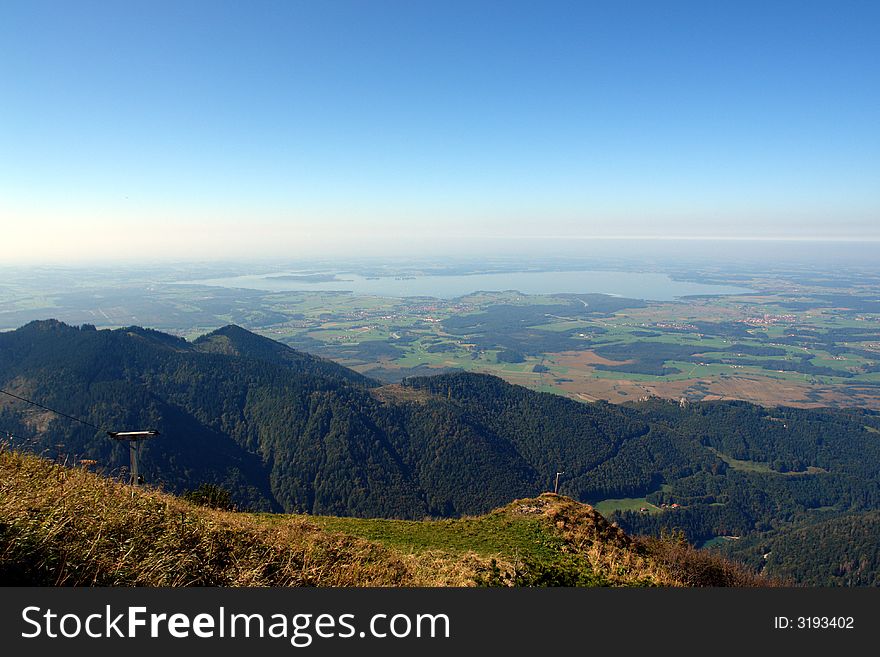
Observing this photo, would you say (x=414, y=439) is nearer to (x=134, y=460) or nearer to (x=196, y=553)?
(x=134, y=460)

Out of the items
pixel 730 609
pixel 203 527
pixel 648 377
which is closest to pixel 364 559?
pixel 203 527

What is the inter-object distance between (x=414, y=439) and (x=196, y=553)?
4222 inches

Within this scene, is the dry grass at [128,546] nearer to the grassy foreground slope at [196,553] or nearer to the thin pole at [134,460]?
the grassy foreground slope at [196,553]

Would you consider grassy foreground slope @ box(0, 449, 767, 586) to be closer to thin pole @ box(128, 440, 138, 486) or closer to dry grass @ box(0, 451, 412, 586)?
dry grass @ box(0, 451, 412, 586)

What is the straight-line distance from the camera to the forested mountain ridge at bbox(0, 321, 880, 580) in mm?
89625

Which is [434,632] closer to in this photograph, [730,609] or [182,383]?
[730,609]

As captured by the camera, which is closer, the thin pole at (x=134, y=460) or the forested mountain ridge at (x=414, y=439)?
the thin pole at (x=134, y=460)

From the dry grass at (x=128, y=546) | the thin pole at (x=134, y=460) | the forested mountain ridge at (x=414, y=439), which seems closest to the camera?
the dry grass at (x=128, y=546)

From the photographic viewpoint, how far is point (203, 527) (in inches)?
314

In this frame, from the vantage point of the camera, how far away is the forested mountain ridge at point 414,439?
8962 cm

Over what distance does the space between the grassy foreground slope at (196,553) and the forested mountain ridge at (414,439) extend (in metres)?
77.4

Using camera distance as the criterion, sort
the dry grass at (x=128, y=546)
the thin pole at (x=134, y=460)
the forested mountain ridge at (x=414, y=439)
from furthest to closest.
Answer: the forested mountain ridge at (x=414, y=439), the thin pole at (x=134, y=460), the dry grass at (x=128, y=546)

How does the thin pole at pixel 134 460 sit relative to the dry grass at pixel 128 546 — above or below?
below

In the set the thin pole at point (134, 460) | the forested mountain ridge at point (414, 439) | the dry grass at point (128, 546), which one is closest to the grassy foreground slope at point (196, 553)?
the dry grass at point (128, 546)
